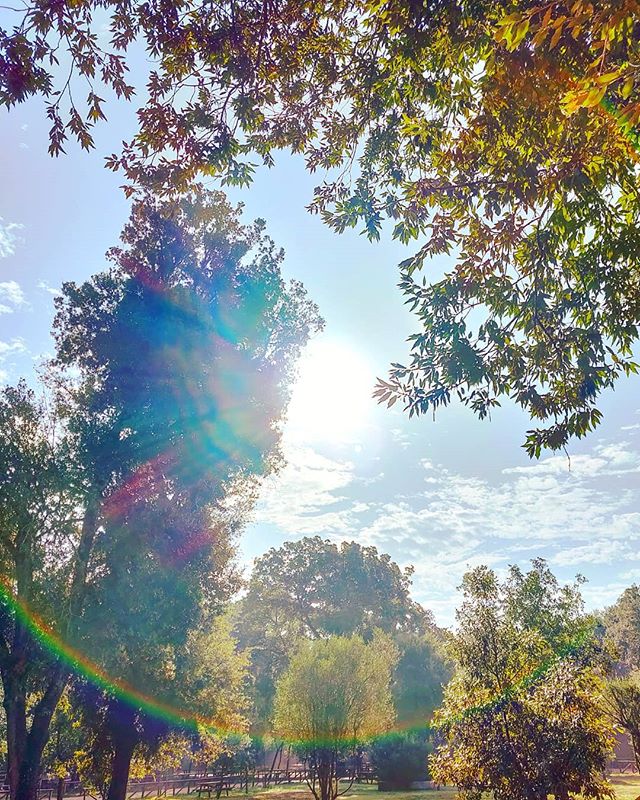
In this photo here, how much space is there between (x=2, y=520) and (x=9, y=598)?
7.69 feet

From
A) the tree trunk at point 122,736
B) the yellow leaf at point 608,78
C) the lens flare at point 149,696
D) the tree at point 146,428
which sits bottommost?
the tree trunk at point 122,736

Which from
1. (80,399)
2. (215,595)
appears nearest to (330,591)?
(215,595)

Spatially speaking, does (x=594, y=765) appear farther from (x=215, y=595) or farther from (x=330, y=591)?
(x=330, y=591)

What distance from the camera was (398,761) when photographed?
33.5 metres

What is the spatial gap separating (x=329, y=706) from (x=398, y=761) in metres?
14.6

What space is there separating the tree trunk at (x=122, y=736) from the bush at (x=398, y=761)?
63.1ft

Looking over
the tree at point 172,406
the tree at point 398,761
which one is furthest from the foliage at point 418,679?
the tree at point 172,406

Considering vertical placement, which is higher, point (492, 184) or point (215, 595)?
point (492, 184)

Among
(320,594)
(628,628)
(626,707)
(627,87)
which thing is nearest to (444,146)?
(627,87)

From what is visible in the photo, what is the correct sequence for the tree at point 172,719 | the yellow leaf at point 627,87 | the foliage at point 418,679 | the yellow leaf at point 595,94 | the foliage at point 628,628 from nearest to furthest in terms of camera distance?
the yellow leaf at point 595,94, the yellow leaf at point 627,87, the tree at point 172,719, the foliage at point 418,679, the foliage at point 628,628

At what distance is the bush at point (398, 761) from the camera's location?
33500mm

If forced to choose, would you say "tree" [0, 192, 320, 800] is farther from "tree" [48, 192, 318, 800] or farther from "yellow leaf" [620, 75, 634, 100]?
"yellow leaf" [620, 75, 634, 100]

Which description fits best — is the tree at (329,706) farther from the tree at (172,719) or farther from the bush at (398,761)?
the bush at (398,761)

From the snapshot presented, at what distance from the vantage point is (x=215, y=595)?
19922 mm
